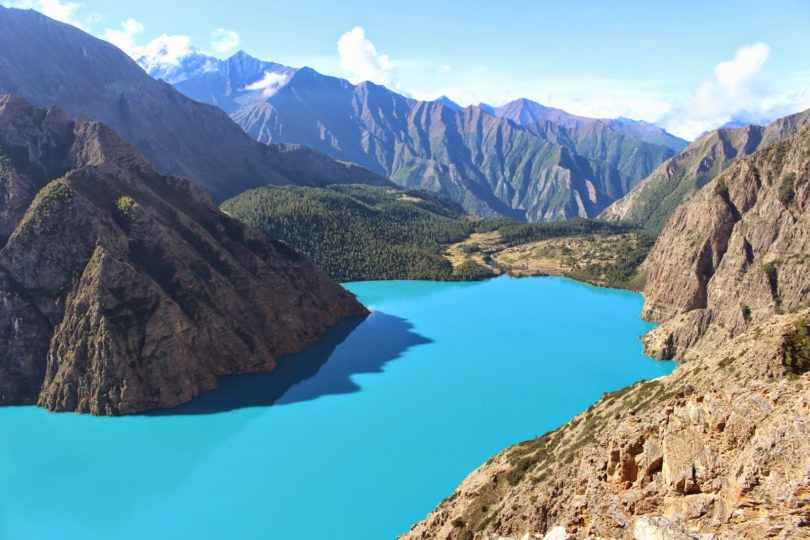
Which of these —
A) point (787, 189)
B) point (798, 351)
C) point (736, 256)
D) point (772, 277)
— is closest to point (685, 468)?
point (798, 351)

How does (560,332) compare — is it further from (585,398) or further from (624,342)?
(585,398)

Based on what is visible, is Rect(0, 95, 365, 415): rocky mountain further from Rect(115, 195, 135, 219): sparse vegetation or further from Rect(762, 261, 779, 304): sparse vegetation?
Rect(762, 261, 779, 304): sparse vegetation

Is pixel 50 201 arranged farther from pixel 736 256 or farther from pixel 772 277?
pixel 736 256

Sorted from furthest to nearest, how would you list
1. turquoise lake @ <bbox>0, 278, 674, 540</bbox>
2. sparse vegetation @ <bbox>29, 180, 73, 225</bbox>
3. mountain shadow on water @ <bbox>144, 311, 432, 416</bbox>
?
1. sparse vegetation @ <bbox>29, 180, 73, 225</bbox>
2. mountain shadow on water @ <bbox>144, 311, 432, 416</bbox>
3. turquoise lake @ <bbox>0, 278, 674, 540</bbox>

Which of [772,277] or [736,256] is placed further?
[736,256]

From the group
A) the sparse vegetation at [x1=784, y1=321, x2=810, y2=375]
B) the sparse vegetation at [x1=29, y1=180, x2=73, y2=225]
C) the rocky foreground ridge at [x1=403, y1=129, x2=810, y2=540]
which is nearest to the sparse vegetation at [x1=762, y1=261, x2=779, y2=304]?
the rocky foreground ridge at [x1=403, y1=129, x2=810, y2=540]

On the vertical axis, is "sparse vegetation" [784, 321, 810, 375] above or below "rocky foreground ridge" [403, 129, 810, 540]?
above


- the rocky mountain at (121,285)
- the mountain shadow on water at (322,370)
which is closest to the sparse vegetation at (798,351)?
the mountain shadow on water at (322,370)
